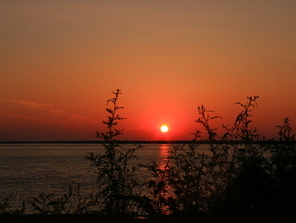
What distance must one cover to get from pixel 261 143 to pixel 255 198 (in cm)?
141

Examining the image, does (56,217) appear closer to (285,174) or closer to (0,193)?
(285,174)

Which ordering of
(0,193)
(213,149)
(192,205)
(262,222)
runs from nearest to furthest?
(262,222)
(192,205)
(213,149)
(0,193)

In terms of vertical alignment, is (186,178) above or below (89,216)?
above

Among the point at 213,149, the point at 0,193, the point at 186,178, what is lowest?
the point at 0,193

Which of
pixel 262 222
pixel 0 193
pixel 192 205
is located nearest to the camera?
pixel 262 222

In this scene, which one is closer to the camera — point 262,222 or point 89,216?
point 262,222

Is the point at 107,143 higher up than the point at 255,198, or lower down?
higher up

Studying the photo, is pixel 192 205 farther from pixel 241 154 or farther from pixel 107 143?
pixel 107 143

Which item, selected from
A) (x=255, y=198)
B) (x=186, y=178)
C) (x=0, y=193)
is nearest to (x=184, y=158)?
(x=186, y=178)

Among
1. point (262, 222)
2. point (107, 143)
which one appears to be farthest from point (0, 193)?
point (262, 222)

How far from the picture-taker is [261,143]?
386 inches

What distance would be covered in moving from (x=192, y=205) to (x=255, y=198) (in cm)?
134

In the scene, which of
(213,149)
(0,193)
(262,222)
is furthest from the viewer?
(0,193)

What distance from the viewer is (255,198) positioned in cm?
894
